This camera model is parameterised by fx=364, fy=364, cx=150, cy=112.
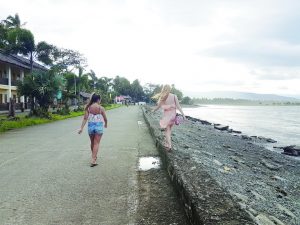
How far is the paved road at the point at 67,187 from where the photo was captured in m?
5.20

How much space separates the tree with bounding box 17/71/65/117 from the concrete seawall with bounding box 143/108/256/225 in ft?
81.2

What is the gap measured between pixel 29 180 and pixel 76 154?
10.9ft

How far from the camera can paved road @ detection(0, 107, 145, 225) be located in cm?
520

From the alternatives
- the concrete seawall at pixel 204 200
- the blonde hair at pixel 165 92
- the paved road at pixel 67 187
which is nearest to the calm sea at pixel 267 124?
the blonde hair at pixel 165 92

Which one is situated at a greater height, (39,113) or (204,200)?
(204,200)

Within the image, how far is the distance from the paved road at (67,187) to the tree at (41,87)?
757 inches

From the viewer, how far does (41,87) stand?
29.9 meters

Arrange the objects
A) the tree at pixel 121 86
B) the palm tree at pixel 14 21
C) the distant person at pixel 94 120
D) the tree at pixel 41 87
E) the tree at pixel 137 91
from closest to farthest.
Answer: the distant person at pixel 94 120 → the tree at pixel 41 87 → the palm tree at pixel 14 21 → the tree at pixel 121 86 → the tree at pixel 137 91

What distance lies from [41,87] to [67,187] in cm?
2453

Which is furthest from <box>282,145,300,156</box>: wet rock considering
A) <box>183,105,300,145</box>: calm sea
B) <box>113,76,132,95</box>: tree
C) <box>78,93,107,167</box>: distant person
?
<box>113,76,132,95</box>: tree

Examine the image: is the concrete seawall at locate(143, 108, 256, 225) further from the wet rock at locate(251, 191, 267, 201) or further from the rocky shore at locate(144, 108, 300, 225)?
the wet rock at locate(251, 191, 267, 201)

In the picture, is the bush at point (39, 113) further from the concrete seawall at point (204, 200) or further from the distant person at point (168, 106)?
the concrete seawall at point (204, 200)

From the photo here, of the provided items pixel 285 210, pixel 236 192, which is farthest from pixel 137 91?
pixel 285 210

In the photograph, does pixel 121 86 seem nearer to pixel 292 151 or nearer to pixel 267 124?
pixel 267 124
